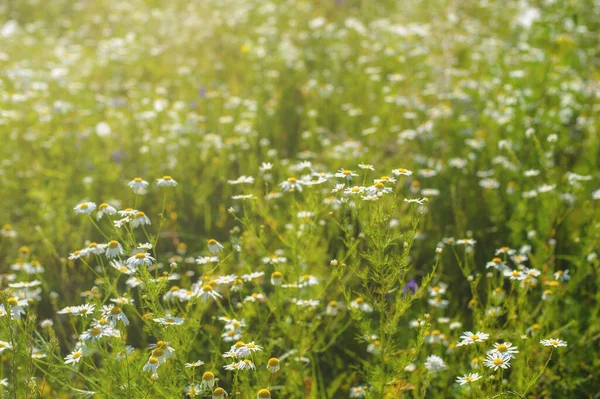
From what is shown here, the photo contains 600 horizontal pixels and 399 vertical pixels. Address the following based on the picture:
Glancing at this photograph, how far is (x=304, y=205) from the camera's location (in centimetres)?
312

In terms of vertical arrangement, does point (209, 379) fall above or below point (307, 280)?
above

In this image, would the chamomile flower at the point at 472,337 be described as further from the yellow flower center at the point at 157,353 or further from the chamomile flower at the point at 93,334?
the chamomile flower at the point at 93,334

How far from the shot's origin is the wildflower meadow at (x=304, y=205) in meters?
2.26

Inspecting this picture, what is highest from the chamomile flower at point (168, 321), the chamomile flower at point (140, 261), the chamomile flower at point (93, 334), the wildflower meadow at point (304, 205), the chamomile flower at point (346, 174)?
the chamomile flower at point (346, 174)

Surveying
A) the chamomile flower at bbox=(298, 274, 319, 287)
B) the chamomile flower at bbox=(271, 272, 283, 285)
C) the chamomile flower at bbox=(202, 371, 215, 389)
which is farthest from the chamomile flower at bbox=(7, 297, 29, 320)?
the chamomile flower at bbox=(298, 274, 319, 287)

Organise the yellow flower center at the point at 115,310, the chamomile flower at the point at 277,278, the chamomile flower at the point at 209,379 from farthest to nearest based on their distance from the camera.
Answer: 1. the chamomile flower at the point at 277,278
2. the yellow flower center at the point at 115,310
3. the chamomile flower at the point at 209,379

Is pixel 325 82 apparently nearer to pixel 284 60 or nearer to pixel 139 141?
pixel 284 60

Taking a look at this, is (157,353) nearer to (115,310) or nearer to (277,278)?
(115,310)

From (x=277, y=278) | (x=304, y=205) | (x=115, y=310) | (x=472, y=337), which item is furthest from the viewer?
(x=304, y=205)

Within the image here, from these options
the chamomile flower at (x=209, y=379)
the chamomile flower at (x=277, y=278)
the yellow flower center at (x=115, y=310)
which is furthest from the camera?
the chamomile flower at (x=277, y=278)

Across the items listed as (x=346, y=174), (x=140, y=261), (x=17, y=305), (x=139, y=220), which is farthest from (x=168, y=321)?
(x=346, y=174)

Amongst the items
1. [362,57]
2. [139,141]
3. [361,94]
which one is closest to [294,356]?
[139,141]

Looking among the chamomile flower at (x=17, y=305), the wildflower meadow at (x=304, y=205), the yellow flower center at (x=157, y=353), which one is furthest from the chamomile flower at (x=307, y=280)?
the chamomile flower at (x=17, y=305)

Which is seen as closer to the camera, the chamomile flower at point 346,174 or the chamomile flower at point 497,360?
the chamomile flower at point 497,360
